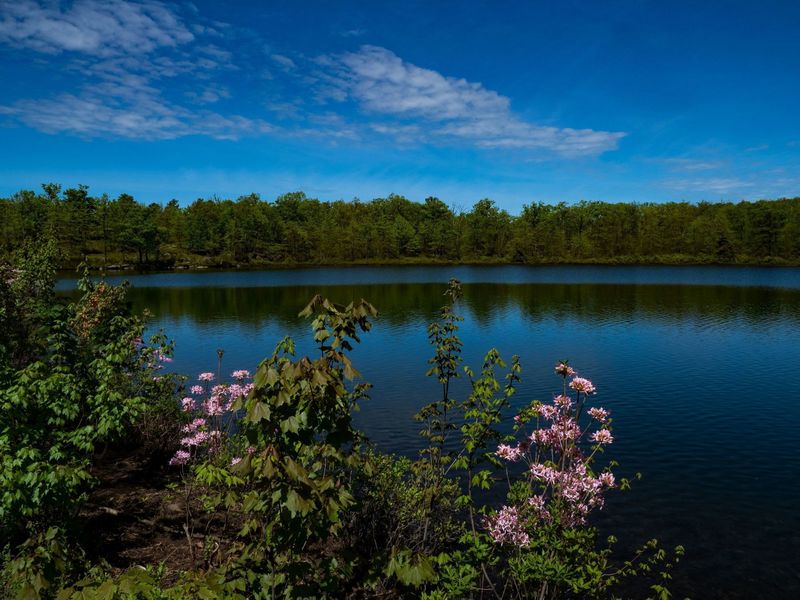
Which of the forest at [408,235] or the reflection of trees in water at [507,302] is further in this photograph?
the forest at [408,235]

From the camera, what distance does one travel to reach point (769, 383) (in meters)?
29.8

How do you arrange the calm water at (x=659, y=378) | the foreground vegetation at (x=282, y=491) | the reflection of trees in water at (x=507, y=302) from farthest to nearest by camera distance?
the reflection of trees in water at (x=507, y=302) < the calm water at (x=659, y=378) < the foreground vegetation at (x=282, y=491)

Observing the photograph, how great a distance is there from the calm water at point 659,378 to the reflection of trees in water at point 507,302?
39cm

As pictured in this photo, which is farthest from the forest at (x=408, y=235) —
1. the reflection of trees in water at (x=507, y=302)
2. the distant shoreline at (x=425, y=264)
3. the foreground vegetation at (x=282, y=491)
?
the foreground vegetation at (x=282, y=491)

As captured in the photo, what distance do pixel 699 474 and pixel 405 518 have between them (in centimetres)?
1291

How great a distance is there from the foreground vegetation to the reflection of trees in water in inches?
1309

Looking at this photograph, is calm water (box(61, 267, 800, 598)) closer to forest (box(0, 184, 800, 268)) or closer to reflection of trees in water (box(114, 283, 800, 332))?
reflection of trees in water (box(114, 283, 800, 332))

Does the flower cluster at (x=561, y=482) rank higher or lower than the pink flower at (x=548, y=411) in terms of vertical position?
lower

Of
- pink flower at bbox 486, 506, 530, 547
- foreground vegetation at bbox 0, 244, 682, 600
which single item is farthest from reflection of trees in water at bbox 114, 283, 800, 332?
pink flower at bbox 486, 506, 530, 547

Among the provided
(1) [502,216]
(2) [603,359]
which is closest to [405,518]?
(2) [603,359]

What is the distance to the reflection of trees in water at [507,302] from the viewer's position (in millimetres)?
54688

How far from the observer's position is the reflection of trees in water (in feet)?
179

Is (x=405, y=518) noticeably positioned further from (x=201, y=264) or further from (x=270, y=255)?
(x=270, y=255)

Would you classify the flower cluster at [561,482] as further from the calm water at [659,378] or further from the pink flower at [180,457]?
the pink flower at [180,457]
